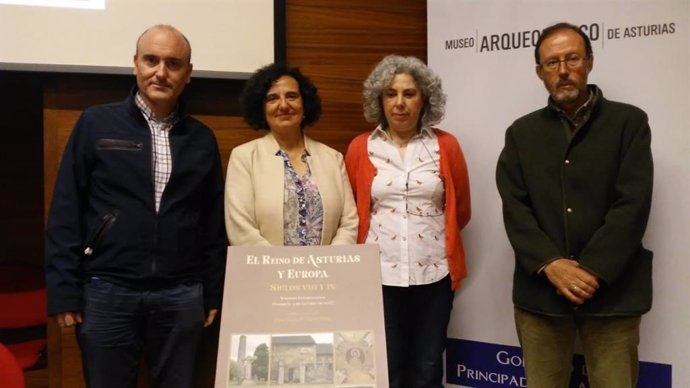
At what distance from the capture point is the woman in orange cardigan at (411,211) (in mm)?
2377

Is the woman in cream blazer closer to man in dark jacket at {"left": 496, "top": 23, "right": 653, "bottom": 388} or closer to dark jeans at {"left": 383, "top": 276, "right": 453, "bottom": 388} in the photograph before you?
dark jeans at {"left": 383, "top": 276, "right": 453, "bottom": 388}

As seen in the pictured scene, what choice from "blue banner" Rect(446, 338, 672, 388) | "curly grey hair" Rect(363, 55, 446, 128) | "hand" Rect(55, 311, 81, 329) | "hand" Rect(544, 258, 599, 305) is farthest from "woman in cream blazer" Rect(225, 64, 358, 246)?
"blue banner" Rect(446, 338, 672, 388)

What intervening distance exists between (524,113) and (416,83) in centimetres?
59

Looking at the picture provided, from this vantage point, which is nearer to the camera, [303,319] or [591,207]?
[303,319]

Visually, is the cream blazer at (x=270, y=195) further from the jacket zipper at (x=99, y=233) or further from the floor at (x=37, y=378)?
the floor at (x=37, y=378)

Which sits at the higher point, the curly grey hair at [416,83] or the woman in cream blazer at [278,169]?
the curly grey hair at [416,83]

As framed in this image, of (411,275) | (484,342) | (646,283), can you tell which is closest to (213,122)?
(411,275)

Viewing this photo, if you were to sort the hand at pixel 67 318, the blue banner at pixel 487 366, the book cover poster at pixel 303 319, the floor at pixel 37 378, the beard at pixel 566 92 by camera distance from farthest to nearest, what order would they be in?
1. the floor at pixel 37 378
2. the blue banner at pixel 487 366
3. the beard at pixel 566 92
4. the hand at pixel 67 318
5. the book cover poster at pixel 303 319

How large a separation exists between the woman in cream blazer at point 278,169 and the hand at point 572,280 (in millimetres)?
739

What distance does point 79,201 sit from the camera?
2.03 metres

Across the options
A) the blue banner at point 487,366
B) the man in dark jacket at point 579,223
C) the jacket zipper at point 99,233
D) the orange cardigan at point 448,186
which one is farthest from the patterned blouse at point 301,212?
the blue banner at point 487,366

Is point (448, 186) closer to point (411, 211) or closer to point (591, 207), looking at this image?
point (411, 211)

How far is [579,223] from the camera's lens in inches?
81.4

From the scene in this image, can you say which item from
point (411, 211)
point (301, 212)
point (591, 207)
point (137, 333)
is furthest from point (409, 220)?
point (137, 333)
